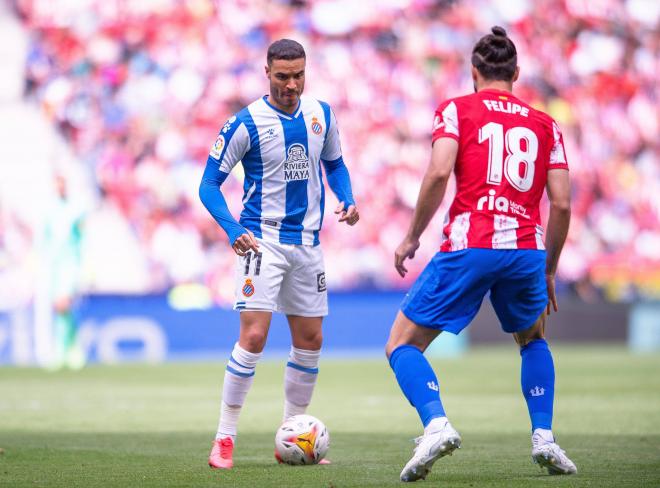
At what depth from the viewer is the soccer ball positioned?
6.11 metres

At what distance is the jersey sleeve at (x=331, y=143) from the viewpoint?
21.5ft

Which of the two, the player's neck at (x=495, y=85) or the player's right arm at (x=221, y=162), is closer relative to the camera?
the player's neck at (x=495, y=85)

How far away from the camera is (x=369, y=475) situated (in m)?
5.63

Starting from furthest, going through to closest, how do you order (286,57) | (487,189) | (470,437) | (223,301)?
1. (223,301)
2. (470,437)
3. (286,57)
4. (487,189)

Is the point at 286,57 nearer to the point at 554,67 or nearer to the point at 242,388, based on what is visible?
the point at 242,388

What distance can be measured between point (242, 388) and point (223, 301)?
506 inches

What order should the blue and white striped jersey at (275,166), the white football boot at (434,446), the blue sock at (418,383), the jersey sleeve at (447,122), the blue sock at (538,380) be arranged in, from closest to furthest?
the white football boot at (434,446) → the blue sock at (418,383) → the jersey sleeve at (447,122) → the blue sock at (538,380) → the blue and white striped jersey at (275,166)

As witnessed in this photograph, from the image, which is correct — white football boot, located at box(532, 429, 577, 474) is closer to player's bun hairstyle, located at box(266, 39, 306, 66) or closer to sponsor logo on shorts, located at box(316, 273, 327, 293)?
sponsor logo on shorts, located at box(316, 273, 327, 293)

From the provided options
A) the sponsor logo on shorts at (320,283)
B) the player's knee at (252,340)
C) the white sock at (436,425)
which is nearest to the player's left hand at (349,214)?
the sponsor logo on shorts at (320,283)

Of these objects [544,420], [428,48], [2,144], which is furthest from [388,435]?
[428,48]

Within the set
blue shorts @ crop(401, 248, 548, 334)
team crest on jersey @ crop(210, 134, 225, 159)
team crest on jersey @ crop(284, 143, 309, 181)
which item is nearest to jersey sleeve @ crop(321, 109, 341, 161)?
team crest on jersey @ crop(284, 143, 309, 181)

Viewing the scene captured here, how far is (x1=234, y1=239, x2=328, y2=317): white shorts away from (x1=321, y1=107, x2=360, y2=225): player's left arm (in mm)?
296

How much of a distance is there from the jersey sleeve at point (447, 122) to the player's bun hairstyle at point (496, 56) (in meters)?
0.24

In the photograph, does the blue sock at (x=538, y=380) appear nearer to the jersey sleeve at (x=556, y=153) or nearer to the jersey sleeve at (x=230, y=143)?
the jersey sleeve at (x=556, y=153)
